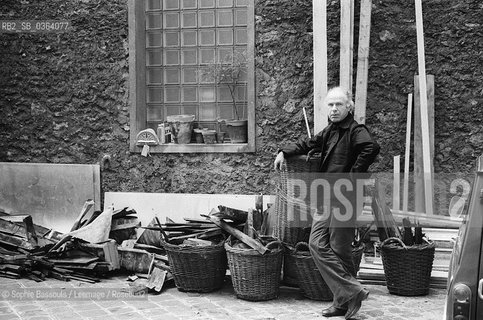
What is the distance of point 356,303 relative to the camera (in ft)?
19.1

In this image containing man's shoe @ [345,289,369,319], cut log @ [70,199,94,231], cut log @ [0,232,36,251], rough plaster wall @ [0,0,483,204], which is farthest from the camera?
cut log @ [70,199,94,231]

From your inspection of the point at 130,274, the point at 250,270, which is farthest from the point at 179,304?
the point at 130,274

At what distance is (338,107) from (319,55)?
2377 mm

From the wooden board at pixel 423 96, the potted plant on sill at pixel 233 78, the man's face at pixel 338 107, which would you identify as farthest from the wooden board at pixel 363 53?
the man's face at pixel 338 107

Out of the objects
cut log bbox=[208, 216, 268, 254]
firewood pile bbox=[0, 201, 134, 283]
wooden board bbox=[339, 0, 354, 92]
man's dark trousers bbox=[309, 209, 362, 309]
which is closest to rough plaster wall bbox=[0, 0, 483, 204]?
wooden board bbox=[339, 0, 354, 92]

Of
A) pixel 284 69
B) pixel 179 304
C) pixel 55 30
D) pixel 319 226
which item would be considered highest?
pixel 55 30

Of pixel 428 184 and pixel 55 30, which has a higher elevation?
pixel 55 30

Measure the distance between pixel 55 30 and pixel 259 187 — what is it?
3.93m

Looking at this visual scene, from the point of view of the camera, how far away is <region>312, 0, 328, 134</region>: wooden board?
27.0 ft

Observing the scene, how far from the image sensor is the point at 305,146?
21.5 ft

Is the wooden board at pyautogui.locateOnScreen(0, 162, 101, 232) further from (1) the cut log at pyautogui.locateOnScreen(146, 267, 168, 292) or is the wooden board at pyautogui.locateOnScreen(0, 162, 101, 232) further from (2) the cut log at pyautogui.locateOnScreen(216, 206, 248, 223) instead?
(2) the cut log at pyautogui.locateOnScreen(216, 206, 248, 223)

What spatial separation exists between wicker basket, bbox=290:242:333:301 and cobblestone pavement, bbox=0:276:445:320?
0.08 m

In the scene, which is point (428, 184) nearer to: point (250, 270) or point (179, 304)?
point (250, 270)

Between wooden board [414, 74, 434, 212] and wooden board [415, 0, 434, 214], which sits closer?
wooden board [415, 0, 434, 214]
